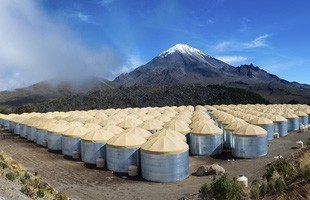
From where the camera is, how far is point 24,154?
34.0 metres

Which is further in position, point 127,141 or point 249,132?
point 249,132

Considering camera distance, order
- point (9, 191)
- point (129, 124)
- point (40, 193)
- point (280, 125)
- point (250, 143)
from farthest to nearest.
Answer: point (280, 125), point (129, 124), point (250, 143), point (40, 193), point (9, 191)

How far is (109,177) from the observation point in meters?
24.3

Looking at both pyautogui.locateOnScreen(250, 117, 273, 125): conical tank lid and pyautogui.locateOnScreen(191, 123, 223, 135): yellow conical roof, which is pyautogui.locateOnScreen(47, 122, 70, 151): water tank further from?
pyautogui.locateOnScreen(250, 117, 273, 125): conical tank lid

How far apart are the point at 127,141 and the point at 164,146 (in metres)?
3.83

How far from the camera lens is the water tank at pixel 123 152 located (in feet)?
82.6

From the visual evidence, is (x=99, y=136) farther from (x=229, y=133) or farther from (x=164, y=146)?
(x=229, y=133)

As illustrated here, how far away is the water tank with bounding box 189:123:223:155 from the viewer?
102ft

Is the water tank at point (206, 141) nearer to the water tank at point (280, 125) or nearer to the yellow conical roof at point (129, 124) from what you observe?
the yellow conical roof at point (129, 124)

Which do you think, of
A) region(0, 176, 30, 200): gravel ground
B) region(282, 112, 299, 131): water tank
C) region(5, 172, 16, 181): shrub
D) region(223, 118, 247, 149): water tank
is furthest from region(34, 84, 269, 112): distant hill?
region(0, 176, 30, 200): gravel ground

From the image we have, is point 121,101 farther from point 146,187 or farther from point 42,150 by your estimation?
point 146,187

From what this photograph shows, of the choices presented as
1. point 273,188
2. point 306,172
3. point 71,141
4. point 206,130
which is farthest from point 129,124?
point 306,172

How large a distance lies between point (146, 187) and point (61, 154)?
14.9m

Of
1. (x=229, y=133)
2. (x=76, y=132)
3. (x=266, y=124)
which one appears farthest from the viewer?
(x=266, y=124)
